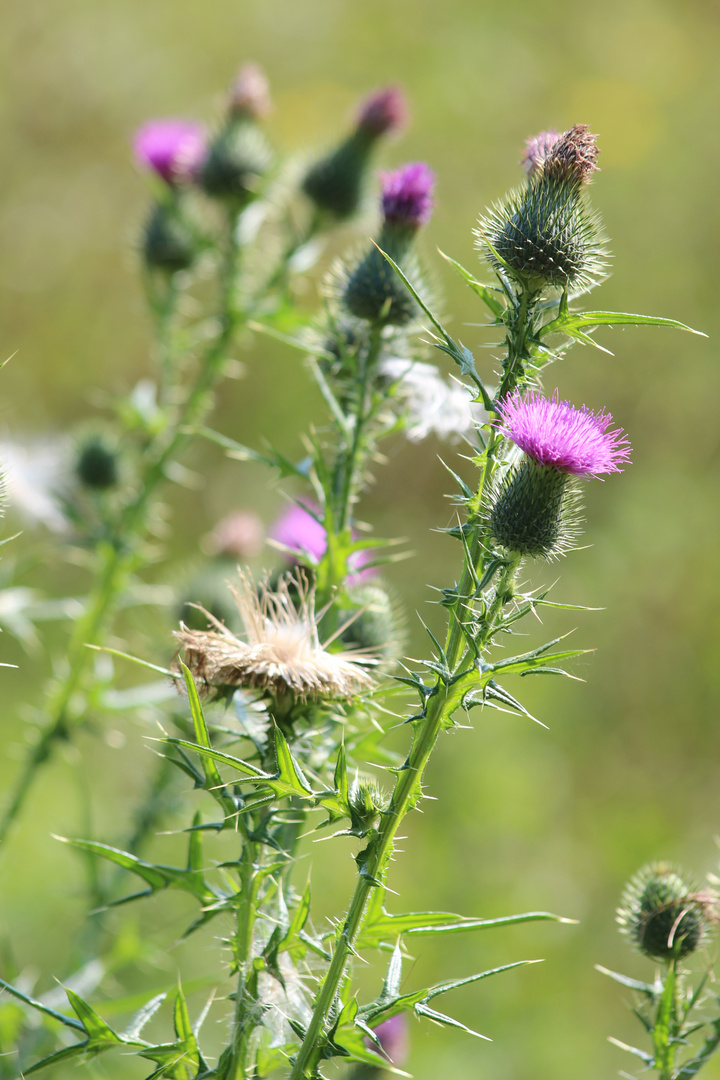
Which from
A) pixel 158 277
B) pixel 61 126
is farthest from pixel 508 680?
pixel 61 126

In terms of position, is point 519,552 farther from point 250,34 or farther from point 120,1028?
point 250,34

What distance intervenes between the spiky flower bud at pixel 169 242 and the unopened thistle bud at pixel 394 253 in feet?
4.95

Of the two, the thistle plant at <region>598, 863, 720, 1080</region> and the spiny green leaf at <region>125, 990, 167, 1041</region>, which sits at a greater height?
the thistle plant at <region>598, 863, 720, 1080</region>

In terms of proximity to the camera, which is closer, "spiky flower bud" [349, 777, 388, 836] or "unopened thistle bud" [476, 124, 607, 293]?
"spiky flower bud" [349, 777, 388, 836]

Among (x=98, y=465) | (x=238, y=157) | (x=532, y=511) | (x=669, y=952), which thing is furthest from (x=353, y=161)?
(x=669, y=952)

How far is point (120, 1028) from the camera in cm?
427

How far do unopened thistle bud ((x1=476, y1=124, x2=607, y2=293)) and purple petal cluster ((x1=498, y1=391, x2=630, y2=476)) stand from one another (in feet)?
1.06

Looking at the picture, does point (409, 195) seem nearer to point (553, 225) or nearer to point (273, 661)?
point (553, 225)

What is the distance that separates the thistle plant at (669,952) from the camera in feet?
6.58

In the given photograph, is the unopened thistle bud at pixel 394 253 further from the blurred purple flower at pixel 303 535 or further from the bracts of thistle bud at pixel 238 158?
the bracts of thistle bud at pixel 238 158

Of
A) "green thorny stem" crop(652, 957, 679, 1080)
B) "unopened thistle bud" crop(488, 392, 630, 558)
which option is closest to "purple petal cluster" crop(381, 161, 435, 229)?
"unopened thistle bud" crop(488, 392, 630, 558)

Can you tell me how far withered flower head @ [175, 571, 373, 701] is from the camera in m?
2.04

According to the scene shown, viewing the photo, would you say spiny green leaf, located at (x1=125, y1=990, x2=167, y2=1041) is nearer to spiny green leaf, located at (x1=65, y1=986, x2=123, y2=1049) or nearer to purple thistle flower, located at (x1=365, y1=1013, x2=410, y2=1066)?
spiny green leaf, located at (x1=65, y1=986, x2=123, y2=1049)

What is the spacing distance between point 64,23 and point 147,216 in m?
6.73
